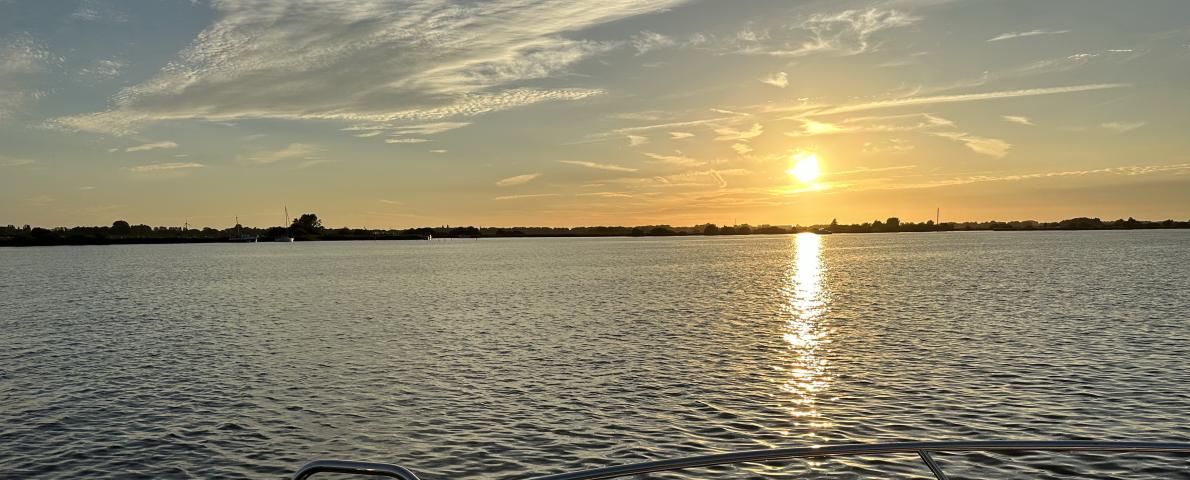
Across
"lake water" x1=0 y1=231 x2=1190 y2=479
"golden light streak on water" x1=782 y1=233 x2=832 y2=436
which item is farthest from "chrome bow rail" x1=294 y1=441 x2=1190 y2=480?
"golden light streak on water" x1=782 y1=233 x2=832 y2=436

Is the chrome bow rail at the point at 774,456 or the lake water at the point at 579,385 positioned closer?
the chrome bow rail at the point at 774,456

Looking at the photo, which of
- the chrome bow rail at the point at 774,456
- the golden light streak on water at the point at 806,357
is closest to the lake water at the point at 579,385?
the golden light streak on water at the point at 806,357

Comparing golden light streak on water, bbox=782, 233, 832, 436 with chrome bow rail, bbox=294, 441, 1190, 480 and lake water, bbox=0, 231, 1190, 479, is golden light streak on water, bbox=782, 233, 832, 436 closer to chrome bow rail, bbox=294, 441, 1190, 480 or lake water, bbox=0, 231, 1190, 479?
lake water, bbox=0, 231, 1190, 479

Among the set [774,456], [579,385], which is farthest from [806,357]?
[774,456]

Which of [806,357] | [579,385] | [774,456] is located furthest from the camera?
[806,357]

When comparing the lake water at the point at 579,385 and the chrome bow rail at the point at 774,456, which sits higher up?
the chrome bow rail at the point at 774,456

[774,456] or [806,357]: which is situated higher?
[774,456]

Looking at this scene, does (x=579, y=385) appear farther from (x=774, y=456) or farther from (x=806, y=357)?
(x=774, y=456)

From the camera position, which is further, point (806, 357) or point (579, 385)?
point (806, 357)

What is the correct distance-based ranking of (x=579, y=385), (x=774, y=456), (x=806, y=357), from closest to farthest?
(x=774, y=456)
(x=579, y=385)
(x=806, y=357)

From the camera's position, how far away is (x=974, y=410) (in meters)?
22.8

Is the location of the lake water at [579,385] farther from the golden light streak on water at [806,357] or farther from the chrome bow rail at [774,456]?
the chrome bow rail at [774,456]

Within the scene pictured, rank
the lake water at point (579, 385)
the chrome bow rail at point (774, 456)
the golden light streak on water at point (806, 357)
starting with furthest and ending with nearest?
the golden light streak on water at point (806, 357), the lake water at point (579, 385), the chrome bow rail at point (774, 456)

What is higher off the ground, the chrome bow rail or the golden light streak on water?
the chrome bow rail
